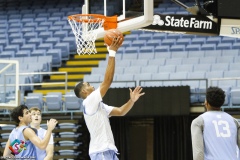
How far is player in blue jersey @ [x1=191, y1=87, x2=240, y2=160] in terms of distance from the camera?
18.2 feet

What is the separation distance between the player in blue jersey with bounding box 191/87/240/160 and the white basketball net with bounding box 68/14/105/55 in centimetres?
374

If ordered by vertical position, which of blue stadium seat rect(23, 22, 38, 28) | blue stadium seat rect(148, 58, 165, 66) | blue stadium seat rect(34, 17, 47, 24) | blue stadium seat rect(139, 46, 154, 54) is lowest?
blue stadium seat rect(148, 58, 165, 66)

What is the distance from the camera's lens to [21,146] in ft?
23.7

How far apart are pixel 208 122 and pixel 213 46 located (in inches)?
458

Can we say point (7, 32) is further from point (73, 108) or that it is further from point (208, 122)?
point (208, 122)

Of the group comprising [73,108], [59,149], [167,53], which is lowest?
[59,149]

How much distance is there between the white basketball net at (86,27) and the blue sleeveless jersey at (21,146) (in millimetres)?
2384

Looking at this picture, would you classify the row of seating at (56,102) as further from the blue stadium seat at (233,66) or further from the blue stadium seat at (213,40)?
the blue stadium seat at (213,40)

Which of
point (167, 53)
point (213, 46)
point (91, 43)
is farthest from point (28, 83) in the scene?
point (91, 43)

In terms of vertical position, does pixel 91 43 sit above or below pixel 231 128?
above

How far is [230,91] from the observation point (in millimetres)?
13852

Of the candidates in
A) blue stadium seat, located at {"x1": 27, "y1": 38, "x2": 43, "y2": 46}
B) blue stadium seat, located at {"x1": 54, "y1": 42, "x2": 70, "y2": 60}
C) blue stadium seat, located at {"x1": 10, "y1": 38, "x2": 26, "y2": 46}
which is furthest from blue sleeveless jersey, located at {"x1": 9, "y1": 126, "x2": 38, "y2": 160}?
blue stadium seat, located at {"x1": 10, "y1": 38, "x2": 26, "y2": 46}

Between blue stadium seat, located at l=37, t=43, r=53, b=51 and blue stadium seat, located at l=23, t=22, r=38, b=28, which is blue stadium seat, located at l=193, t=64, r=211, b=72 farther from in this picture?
blue stadium seat, located at l=23, t=22, r=38, b=28

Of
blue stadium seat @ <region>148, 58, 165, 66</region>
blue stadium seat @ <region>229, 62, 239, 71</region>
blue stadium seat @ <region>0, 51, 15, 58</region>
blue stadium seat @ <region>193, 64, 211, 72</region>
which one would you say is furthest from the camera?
blue stadium seat @ <region>0, 51, 15, 58</region>
